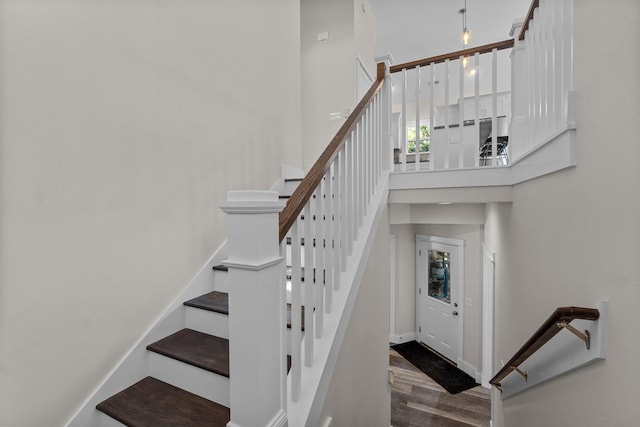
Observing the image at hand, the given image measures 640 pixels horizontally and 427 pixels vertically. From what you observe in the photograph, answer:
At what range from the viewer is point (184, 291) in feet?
6.00

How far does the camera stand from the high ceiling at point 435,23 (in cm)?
433

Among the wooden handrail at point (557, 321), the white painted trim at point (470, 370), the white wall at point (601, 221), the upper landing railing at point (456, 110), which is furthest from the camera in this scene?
the white painted trim at point (470, 370)

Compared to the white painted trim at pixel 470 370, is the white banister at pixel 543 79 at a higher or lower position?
higher

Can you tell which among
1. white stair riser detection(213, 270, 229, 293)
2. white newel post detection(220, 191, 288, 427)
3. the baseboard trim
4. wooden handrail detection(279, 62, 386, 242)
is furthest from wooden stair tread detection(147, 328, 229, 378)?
the baseboard trim

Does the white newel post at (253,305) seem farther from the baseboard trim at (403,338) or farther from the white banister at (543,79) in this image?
the baseboard trim at (403,338)

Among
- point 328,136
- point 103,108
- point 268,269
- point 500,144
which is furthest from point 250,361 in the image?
point 500,144

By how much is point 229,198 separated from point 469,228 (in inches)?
179

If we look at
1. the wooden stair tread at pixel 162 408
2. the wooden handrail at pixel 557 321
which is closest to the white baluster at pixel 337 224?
the wooden stair tread at pixel 162 408

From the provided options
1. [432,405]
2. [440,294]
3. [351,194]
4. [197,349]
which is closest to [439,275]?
[440,294]

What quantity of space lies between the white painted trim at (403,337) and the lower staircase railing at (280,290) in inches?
183

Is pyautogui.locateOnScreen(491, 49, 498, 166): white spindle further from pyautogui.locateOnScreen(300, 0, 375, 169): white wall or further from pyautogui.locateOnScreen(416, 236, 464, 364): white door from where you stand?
pyautogui.locateOnScreen(416, 236, 464, 364): white door

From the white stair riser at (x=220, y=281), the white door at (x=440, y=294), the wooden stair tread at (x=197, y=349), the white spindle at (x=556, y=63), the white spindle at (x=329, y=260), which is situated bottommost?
the white door at (x=440, y=294)

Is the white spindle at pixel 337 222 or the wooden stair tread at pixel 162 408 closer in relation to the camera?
the wooden stair tread at pixel 162 408

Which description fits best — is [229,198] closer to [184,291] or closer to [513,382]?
[184,291]
